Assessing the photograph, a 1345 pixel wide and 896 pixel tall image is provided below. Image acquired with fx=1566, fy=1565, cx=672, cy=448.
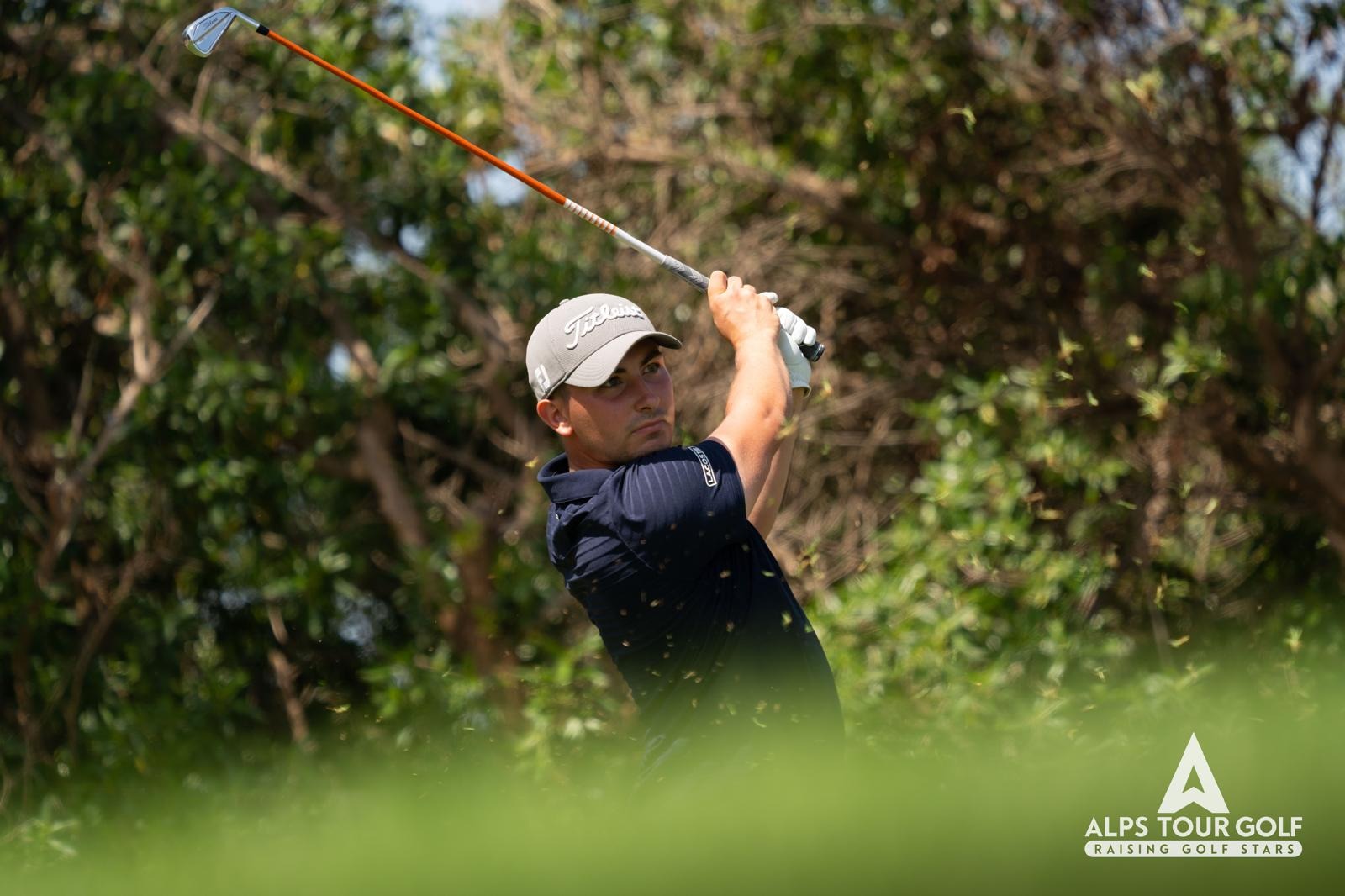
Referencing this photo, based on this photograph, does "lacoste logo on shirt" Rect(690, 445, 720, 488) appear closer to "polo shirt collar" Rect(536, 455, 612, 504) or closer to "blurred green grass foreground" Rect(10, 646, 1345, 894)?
"polo shirt collar" Rect(536, 455, 612, 504)

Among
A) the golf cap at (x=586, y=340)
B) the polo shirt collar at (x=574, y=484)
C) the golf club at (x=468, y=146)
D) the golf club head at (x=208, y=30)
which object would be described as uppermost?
the golf club head at (x=208, y=30)

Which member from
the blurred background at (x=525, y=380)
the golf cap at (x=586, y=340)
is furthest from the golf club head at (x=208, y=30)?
the blurred background at (x=525, y=380)

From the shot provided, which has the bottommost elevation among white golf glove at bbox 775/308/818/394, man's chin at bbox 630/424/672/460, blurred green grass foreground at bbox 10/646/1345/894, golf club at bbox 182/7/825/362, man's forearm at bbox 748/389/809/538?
blurred green grass foreground at bbox 10/646/1345/894

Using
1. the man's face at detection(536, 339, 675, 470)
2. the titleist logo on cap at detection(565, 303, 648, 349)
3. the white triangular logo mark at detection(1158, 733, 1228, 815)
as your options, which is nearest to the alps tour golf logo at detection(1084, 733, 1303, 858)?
the white triangular logo mark at detection(1158, 733, 1228, 815)

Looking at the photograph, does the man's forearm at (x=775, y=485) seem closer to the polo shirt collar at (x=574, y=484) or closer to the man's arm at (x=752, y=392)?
the man's arm at (x=752, y=392)

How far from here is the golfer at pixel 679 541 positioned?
2.98m

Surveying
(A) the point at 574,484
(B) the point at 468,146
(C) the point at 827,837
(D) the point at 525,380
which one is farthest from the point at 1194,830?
(D) the point at 525,380

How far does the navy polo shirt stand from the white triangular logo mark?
845 millimetres

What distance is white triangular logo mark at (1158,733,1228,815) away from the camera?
2199mm

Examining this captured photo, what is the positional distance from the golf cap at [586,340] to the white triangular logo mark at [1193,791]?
134 centimetres

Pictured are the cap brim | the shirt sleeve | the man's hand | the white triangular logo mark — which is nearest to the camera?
the white triangular logo mark

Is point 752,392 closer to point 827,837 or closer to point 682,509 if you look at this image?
point 682,509

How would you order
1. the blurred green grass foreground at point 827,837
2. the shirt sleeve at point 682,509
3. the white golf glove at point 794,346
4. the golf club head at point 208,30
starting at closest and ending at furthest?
1. the blurred green grass foreground at point 827,837
2. the shirt sleeve at point 682,509
3. the white golf glove at point 794,346
4. the golf club head at point 208,30

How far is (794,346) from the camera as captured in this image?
3471 millimetres
